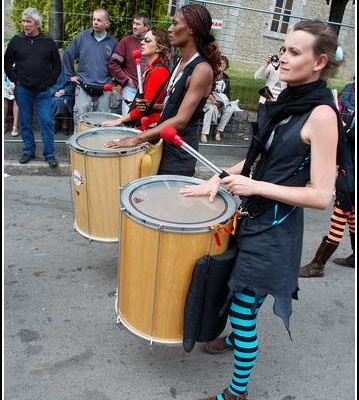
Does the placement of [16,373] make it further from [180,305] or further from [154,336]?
[180,305]

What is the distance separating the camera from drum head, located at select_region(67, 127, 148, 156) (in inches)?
110

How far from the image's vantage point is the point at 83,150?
2.77 m

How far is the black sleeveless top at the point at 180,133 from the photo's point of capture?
9.14 feet

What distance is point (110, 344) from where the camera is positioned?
9.38ft

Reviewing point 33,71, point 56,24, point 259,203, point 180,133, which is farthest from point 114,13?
point 259,203

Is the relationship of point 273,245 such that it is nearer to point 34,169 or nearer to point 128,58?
point 34,169

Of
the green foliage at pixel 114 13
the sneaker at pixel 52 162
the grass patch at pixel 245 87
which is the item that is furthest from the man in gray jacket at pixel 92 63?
the grass patch at pixel 245 87

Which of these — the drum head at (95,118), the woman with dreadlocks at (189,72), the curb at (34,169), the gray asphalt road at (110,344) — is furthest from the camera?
the curb at (34,169)

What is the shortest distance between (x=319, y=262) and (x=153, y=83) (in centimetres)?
196

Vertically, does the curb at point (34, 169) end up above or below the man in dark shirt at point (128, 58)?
below

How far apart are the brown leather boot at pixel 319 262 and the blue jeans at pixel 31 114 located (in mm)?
3295

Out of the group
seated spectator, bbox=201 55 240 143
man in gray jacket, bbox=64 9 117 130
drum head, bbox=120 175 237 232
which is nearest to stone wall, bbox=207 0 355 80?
seated spectator, bbox=201 55 240 143

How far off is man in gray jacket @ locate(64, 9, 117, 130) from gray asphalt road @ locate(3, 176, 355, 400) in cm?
248

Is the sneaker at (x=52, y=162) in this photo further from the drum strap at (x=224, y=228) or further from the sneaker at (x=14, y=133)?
the drum strap at (x=224, y=228)
